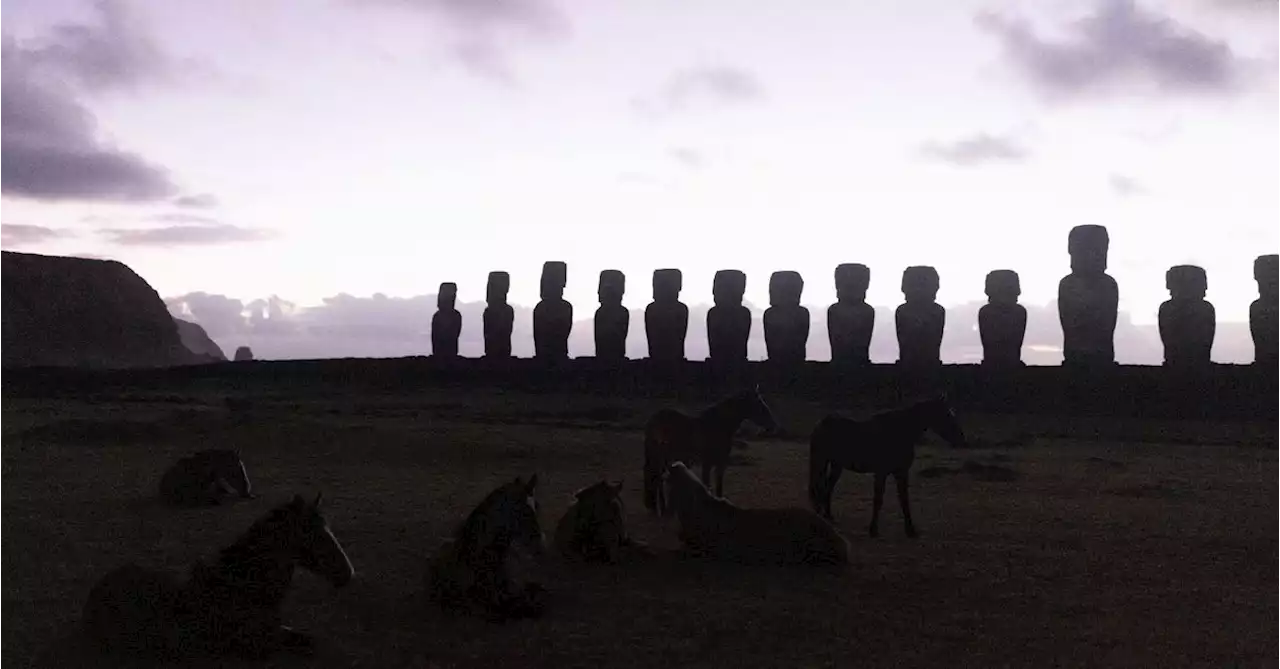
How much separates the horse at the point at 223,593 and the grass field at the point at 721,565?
31cm

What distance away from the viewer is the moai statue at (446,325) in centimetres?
4281

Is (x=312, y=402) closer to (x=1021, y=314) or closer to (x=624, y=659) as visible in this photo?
(x=1021, y=314)

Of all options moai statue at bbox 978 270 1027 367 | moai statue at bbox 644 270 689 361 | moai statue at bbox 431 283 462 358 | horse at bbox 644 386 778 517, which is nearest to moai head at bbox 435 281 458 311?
moai statue at bbox 431 283 462 358

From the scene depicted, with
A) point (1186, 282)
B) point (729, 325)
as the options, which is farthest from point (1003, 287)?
point (729, 325)

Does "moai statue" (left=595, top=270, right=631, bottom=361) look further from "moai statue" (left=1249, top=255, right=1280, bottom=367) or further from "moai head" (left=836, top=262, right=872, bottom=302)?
"moai statue" (left=1249, top=255, right=1280, bottom=367)

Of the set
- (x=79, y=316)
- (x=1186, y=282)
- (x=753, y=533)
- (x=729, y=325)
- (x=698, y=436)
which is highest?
(x=1186, y=282)

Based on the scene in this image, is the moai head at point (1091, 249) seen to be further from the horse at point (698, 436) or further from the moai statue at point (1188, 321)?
the horse at point (698, 436)

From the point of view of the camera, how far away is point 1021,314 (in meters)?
31.2

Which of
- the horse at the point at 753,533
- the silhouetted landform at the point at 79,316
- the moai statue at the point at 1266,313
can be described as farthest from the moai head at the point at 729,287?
the silhouetted landform at the point at 79,316

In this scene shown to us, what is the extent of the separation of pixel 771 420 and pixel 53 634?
7117 millimetres

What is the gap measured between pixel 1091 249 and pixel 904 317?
596 centimetres

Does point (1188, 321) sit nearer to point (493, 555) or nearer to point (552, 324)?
point (552, 324)

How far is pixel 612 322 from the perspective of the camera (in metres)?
38.1

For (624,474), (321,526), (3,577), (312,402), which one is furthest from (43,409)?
(321,526)
